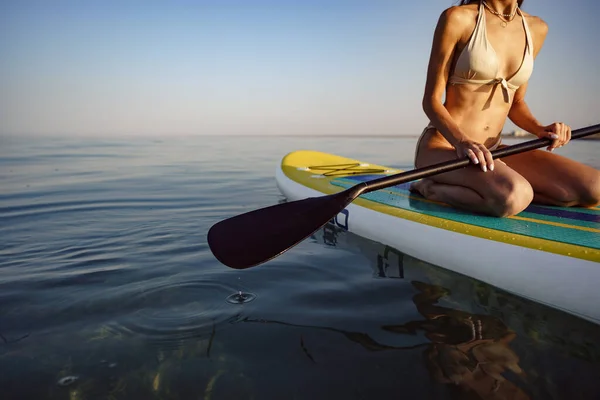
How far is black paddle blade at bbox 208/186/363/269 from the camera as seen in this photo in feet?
7.16

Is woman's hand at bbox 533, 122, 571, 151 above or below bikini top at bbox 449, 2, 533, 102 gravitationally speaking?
below

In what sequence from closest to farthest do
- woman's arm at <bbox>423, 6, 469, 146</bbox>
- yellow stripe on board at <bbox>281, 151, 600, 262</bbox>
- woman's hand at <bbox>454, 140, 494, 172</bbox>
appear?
yellow stripe on board at <bbox>281, 151, 600, 262</bbox>, woman's hand at <bbox>454, 140, 494, 172</bbox>, woman's arm at <bbox>423, 6, 469, 146</bbox>

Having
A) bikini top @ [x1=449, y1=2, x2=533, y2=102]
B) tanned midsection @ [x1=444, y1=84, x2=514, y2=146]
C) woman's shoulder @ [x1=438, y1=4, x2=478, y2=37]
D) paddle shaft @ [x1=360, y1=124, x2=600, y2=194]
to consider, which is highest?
woman's shoulder @ [x1=438, y1=4, x2=478, y2=37]

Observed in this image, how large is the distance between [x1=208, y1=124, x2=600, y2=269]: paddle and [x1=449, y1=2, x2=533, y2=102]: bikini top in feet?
1.73

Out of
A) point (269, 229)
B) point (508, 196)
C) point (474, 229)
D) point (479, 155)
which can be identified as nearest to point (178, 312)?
point (269, 229)

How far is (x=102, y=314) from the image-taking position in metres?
2.06

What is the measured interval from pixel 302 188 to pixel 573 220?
254 centimetres

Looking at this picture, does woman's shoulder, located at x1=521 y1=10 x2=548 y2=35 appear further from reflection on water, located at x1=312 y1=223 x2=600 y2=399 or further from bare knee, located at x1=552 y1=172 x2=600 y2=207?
reflection on water, located at x1=312 y1=223 x2=600 y2=399

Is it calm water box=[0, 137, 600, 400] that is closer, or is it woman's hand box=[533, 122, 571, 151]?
calm water box=[0, 137, 600, 400]

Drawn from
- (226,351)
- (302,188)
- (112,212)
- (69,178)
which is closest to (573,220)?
(226,351)

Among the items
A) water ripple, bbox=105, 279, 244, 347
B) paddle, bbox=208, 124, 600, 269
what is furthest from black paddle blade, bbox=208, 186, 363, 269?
water ripple, bbox=105, 279, 244, 347

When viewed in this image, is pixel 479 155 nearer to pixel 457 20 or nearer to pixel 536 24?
pixel 457 20

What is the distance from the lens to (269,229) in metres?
2.35

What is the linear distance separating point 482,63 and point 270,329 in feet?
6.76
